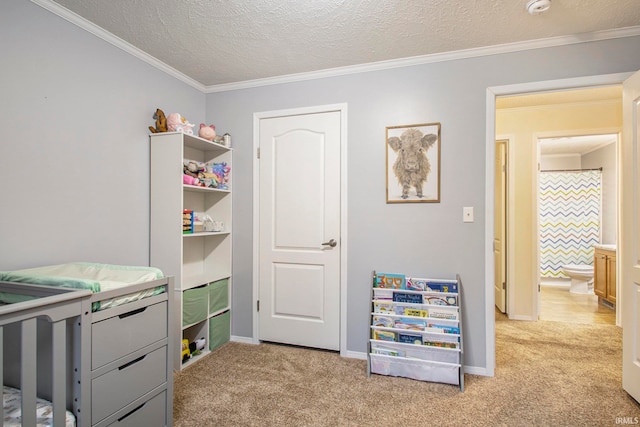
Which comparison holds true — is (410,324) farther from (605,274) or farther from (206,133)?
(605,274)

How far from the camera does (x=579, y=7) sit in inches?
72.0

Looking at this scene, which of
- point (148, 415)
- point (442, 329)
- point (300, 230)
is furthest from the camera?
point (300, 230)

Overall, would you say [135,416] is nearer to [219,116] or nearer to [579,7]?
[219,116]

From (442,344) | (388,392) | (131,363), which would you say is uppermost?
(131,363)

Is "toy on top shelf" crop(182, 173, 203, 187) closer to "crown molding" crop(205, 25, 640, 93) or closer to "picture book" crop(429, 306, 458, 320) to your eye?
"crown molding" crop(205, 25, 640, 93)

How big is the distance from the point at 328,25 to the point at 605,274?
441cm

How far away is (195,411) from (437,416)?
1.40 meters

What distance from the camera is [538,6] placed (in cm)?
179

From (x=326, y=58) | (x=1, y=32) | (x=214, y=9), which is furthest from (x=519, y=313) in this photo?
(x=1, y=32)

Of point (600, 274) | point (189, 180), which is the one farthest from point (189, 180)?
point (600, 274)

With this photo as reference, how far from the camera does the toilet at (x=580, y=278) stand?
4.67 metres

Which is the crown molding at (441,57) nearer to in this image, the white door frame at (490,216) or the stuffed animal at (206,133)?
the white door frame at (490,216)

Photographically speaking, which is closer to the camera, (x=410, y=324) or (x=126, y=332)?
(x=126, y=332)

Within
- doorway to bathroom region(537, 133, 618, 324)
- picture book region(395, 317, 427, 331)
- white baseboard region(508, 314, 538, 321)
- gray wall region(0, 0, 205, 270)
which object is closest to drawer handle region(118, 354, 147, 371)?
gray wall region(0, 0, 205, 270)
